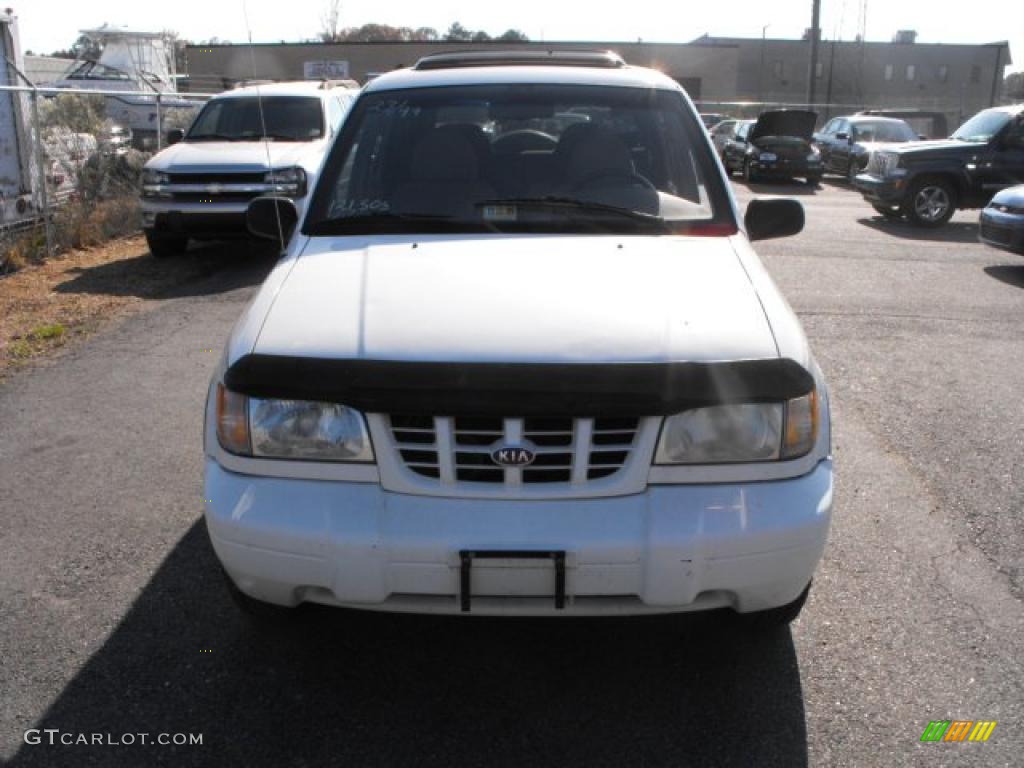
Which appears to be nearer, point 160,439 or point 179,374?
point 160,439

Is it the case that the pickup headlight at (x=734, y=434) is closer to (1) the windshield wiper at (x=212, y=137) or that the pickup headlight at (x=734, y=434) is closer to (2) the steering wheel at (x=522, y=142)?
(2) the steering wheel at (x=522, y=142)

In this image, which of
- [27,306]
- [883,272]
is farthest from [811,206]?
[27,306]

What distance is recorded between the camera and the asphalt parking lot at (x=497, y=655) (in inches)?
113

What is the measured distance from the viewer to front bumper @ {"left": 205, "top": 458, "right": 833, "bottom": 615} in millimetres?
2656

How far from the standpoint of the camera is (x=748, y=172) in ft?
82.2

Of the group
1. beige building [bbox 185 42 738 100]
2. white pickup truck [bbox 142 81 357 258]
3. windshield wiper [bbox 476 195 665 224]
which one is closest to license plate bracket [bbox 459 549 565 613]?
windshield wiper [bbox 476 195 665 224]

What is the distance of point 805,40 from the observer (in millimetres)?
68250

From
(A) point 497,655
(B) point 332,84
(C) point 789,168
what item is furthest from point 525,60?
(C) point 789,168

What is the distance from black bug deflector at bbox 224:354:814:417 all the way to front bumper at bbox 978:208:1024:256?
379 inches

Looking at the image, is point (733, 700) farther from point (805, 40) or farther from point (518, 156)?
point (805, 40)

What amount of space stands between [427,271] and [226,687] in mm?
1460

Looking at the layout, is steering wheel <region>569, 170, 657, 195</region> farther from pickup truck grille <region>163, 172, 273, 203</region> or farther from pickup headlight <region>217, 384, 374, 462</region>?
pickup truck grille <region>163, 172, 273, 203</region>

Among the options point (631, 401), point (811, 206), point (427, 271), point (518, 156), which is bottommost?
point (811, 206)

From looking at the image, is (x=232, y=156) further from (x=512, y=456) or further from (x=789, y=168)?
(x=789, y=168)
